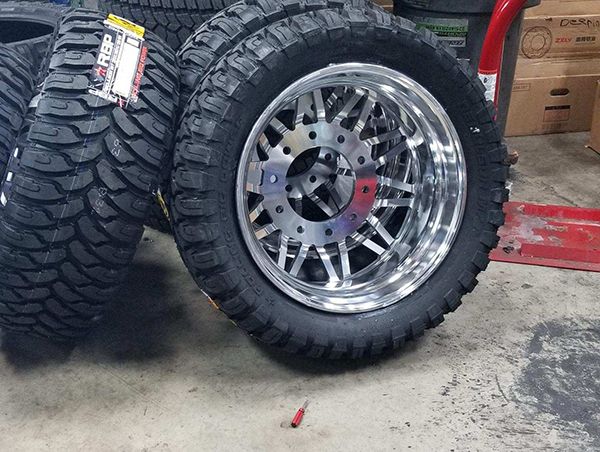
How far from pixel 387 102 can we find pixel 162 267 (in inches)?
40.1

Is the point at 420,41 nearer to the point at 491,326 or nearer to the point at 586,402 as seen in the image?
the point at 491,326

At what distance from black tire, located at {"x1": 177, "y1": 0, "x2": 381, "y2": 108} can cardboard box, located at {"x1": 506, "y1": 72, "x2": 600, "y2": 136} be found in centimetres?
201

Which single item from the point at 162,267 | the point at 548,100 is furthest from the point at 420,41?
the point at 548,100

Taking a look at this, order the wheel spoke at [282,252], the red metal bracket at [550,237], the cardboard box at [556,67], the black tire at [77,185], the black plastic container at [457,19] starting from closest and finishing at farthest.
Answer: the black tire at [77,185]
the wheel spoke at [282,252]
the red metal bracket at [550,237]
the black plastic container at [457,19]
the cardboard box at [556,67]

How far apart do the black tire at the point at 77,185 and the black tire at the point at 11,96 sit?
1.58 ft

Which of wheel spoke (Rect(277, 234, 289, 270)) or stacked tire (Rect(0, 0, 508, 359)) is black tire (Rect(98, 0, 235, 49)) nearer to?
stacked tire (Rect(0, 0, 508, 359))

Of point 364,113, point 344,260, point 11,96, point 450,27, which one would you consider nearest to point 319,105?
point 364,113

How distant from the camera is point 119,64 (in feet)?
6.36

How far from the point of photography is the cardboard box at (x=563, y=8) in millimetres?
3771

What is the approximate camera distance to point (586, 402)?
6.75 ft

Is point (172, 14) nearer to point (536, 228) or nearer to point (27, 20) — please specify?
point (27, 20)

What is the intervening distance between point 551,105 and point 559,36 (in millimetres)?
360

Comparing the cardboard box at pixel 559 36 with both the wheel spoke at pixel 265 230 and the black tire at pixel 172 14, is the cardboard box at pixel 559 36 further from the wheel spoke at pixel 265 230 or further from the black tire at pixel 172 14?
the wheel spoke at pixel 265 230

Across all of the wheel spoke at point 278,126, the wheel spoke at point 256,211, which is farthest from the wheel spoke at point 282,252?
the wheel spoke at point 278,126
